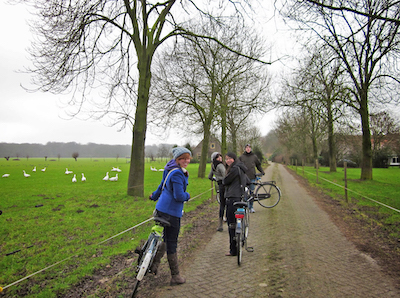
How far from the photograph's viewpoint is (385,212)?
9.26 meters

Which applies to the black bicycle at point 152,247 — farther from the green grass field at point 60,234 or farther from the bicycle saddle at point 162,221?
the green grass field at point 60,234

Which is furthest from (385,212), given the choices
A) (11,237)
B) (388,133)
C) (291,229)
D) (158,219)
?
(388,133)

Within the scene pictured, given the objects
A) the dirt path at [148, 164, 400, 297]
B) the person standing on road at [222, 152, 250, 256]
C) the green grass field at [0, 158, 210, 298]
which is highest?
the person standing on road at [222, 152, 250, 256]

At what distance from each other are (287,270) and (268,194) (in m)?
5.73

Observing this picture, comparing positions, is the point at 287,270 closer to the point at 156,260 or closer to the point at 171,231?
the point at 171,231

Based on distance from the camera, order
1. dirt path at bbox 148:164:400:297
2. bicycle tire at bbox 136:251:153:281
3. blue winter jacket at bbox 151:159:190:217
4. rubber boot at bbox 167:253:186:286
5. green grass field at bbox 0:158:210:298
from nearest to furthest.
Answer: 1. bicycle tire at bbox 136:251:153:281
2. dirt path at bbox 148:164:400:297
3. blue winter jacket at bbox 151:159:190:217
4. rubber boot at bbox 167:253:186:286
5. green grass field at bbox 0:158:210:298

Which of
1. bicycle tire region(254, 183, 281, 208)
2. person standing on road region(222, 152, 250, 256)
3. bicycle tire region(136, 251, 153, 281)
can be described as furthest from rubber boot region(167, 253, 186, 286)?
bicycle tire region(254, 183, 281, 208)

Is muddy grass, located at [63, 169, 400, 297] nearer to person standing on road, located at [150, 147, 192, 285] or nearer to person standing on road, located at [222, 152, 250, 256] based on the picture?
person standing on road, located at [150, 147, 192, 285]

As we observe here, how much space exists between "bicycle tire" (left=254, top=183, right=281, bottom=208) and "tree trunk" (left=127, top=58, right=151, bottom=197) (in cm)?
490

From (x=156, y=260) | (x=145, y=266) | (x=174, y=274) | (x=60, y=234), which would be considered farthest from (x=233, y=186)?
(x=60, y=234)

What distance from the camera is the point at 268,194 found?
998cm

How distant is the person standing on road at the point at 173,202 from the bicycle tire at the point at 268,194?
6429 millimetres

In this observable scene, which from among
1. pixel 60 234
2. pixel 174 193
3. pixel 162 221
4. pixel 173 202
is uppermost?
pixel 174 193

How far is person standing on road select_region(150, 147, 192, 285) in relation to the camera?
378 centimetres
